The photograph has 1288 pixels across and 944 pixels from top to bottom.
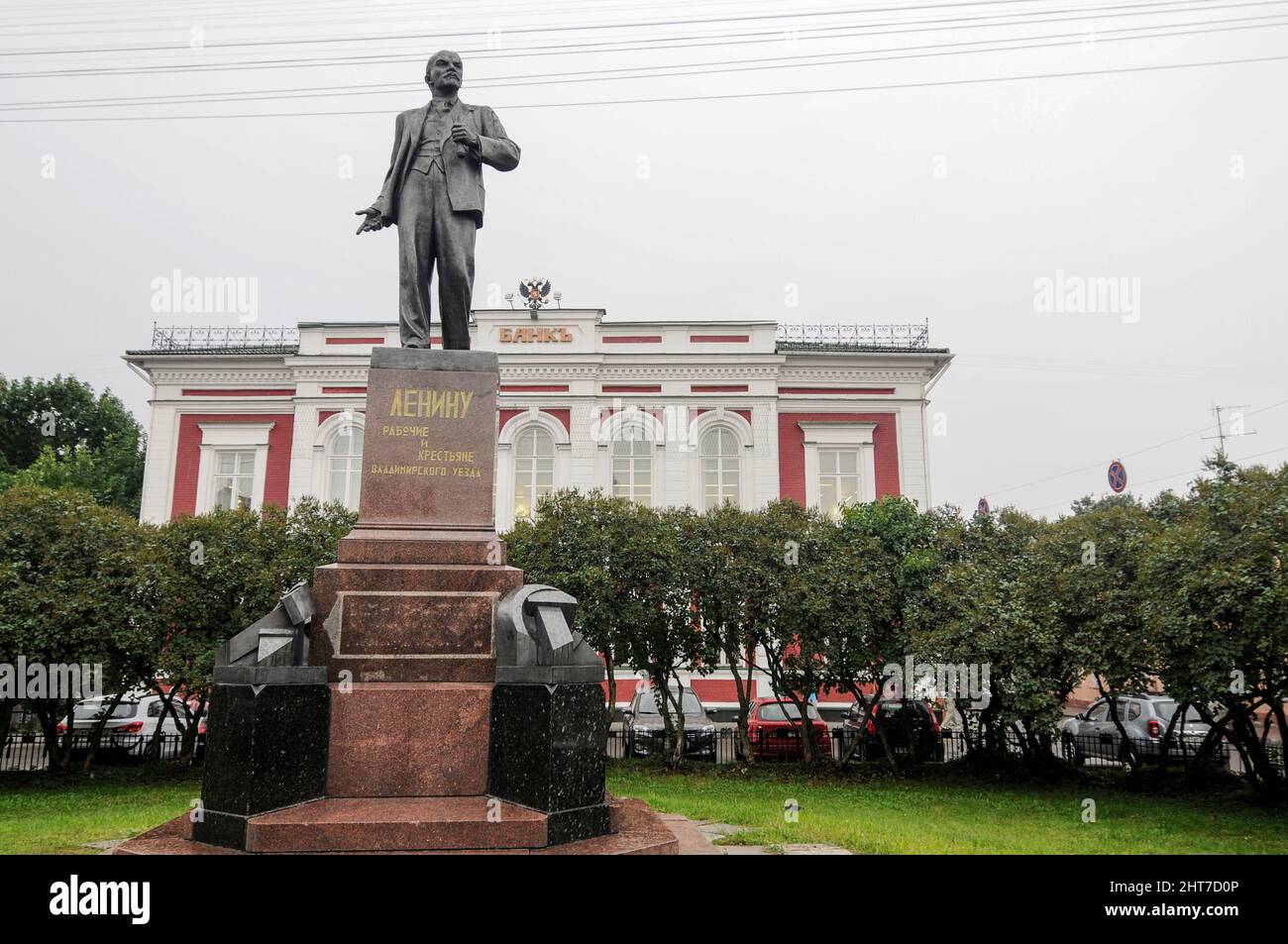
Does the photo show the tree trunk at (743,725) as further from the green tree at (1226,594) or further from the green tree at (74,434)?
the green tree at (74,434)

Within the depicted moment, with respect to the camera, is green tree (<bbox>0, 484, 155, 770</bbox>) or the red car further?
the red car

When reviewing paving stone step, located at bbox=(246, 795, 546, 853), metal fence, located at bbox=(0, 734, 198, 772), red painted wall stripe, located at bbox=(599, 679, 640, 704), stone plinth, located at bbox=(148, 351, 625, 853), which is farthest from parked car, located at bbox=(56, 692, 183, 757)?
paving stone step, located at bbox=(246, 795, 546, 853)

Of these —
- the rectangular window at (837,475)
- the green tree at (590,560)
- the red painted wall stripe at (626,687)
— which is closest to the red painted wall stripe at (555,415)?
the red painted wall stripe at (626,687)

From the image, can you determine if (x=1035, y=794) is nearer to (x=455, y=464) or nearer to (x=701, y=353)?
(x=455, y=464)

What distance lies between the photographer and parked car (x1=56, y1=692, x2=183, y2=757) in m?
18.0

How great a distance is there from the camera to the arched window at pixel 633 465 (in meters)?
26.8

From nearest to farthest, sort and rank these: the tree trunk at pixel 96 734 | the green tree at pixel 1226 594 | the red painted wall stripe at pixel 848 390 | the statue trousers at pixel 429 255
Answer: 1. the statue trousers at pixel 429 255
2. the green tree at pixel 1226 594
3. the tree trunk at pixel 96 734
4. the red painted wall stripe at pixel 848 390

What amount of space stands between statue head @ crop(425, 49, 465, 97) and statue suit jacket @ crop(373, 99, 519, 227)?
0.16m

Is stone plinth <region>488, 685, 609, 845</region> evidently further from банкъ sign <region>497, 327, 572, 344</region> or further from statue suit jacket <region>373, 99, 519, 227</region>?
банкъ sign <region>497, 327, 572, 344</region>

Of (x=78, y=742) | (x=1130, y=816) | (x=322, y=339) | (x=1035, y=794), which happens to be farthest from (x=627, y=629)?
(x=322, y=339)

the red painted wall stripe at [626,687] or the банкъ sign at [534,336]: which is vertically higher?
the банкъ sign at [534,336]

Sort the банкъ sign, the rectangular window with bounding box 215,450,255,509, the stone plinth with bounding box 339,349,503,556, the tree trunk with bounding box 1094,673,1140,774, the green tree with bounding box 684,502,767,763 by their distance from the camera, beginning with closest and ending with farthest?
the stone plinth with bounding box 339,349,503,556, the tree trunk with bounding box 1094,673,1140,774, the green tree with bounding box 684,502,767,763, the банкъ sign, the rectangular window with bounding box 215,450,255,509

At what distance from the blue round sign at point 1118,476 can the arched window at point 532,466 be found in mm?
21225

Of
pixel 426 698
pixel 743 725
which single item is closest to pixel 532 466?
pixel 743 725
